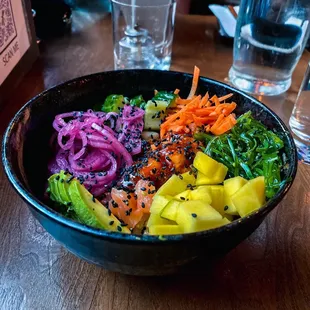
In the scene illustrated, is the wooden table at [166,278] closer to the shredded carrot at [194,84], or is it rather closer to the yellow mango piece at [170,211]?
the yellow mango piece at [170,211]

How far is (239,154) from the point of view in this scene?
1.00m

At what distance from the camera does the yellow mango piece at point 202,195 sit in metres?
0.79

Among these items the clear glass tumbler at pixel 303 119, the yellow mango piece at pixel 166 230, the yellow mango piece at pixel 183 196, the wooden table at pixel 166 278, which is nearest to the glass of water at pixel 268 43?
the clear glass tumbler at pixel 303 119

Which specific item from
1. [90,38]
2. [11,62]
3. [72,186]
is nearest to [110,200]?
[72,186]

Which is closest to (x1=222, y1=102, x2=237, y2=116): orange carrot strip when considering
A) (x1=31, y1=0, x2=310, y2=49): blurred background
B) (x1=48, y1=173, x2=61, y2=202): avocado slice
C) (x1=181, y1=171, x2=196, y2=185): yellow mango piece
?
(x1=181, y1=171, x2=196, y2=185): yellow mango piece

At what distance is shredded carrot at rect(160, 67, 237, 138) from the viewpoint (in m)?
1.07

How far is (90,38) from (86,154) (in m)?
1.19

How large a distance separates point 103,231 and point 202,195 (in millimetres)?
231

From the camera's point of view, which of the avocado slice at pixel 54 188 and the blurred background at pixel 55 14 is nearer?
the avocado slice at pixel 54 188

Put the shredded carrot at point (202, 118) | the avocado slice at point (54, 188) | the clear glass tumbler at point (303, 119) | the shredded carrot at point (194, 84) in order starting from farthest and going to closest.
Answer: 1. the clear glass tumbler at point (303, 119)
2. the shredded carrot at point (194, 84)
3. the shredded carrot at point (202, 118)
4. the avocado slice at point (54, 188)

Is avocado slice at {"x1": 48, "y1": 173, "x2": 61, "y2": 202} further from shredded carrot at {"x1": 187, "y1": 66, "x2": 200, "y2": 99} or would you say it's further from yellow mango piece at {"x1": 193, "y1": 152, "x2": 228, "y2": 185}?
shredded carrot at {"x1": 187, "y1": 66, "x2": 200, "y2": 99}

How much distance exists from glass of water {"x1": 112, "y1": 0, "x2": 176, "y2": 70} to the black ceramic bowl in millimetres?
598

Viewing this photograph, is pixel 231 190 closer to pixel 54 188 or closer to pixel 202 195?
pixel 202 195

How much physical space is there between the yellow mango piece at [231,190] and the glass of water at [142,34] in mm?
1074
